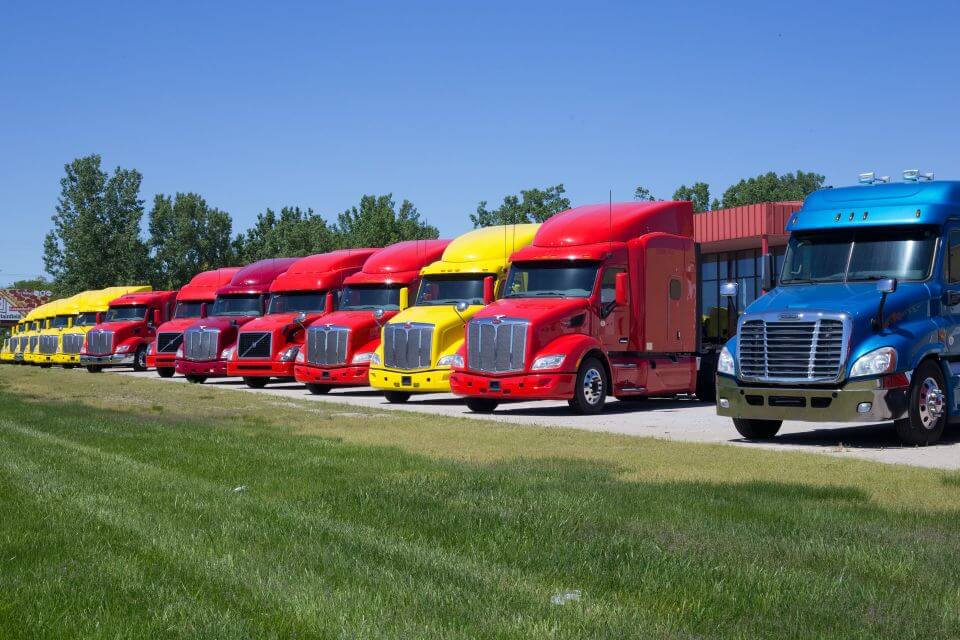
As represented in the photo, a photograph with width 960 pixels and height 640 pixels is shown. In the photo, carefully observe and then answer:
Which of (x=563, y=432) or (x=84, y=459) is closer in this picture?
(x=84, y=459)

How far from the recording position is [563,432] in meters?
15.8

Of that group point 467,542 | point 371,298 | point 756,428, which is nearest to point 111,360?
point 371,298

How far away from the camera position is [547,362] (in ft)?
67.0

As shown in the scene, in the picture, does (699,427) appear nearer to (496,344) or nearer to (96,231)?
(496,344)

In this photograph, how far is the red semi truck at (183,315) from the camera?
125 ft

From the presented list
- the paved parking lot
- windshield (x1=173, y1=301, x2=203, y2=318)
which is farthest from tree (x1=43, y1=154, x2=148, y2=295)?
the paved parking lot

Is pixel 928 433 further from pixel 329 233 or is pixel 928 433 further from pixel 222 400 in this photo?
pixel 329 233

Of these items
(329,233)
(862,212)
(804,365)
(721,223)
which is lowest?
(804,365)

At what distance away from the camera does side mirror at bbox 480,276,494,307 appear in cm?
2425

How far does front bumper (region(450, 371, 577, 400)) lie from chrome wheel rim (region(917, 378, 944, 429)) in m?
6.78

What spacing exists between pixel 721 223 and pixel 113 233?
215 feet

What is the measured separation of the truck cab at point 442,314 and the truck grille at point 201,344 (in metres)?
10.0

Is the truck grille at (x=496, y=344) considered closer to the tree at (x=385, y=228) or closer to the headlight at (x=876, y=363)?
the headlight at (x=876, y=363)

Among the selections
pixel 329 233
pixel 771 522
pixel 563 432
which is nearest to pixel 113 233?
pixel 329 233
